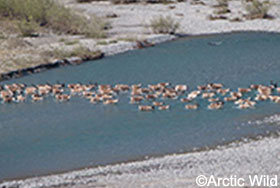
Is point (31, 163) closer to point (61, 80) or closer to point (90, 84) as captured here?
point (90, 84)

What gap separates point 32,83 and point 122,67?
442cm

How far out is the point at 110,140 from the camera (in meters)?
21.1

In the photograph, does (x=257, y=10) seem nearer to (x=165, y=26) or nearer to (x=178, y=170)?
(x=165, y=26)

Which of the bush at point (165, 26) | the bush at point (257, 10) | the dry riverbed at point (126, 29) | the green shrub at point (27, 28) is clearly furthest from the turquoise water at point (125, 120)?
the bush at point (257, 10)

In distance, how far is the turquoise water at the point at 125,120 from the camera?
2002cm

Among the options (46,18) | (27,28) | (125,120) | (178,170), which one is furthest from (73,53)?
(178,170)

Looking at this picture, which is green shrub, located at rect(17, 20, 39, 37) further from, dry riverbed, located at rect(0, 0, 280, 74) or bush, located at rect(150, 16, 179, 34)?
bush, located at rect(150, 16, 179, 34)

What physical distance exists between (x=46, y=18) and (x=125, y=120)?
20094 millimetres

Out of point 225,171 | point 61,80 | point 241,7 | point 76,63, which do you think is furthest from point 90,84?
point 241,7

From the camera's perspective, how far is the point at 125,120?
2305 cm

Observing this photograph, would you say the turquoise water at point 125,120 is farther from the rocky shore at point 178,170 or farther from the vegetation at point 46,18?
the vegetation at point 46,18

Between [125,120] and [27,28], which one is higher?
[125,120]

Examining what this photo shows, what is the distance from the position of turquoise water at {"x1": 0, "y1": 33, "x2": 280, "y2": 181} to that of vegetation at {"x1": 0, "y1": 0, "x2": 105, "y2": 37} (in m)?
7.23

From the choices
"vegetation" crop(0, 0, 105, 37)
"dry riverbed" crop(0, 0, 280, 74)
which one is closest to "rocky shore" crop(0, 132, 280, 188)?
"dry riverbed" crop(0, 0, 280, 74)
